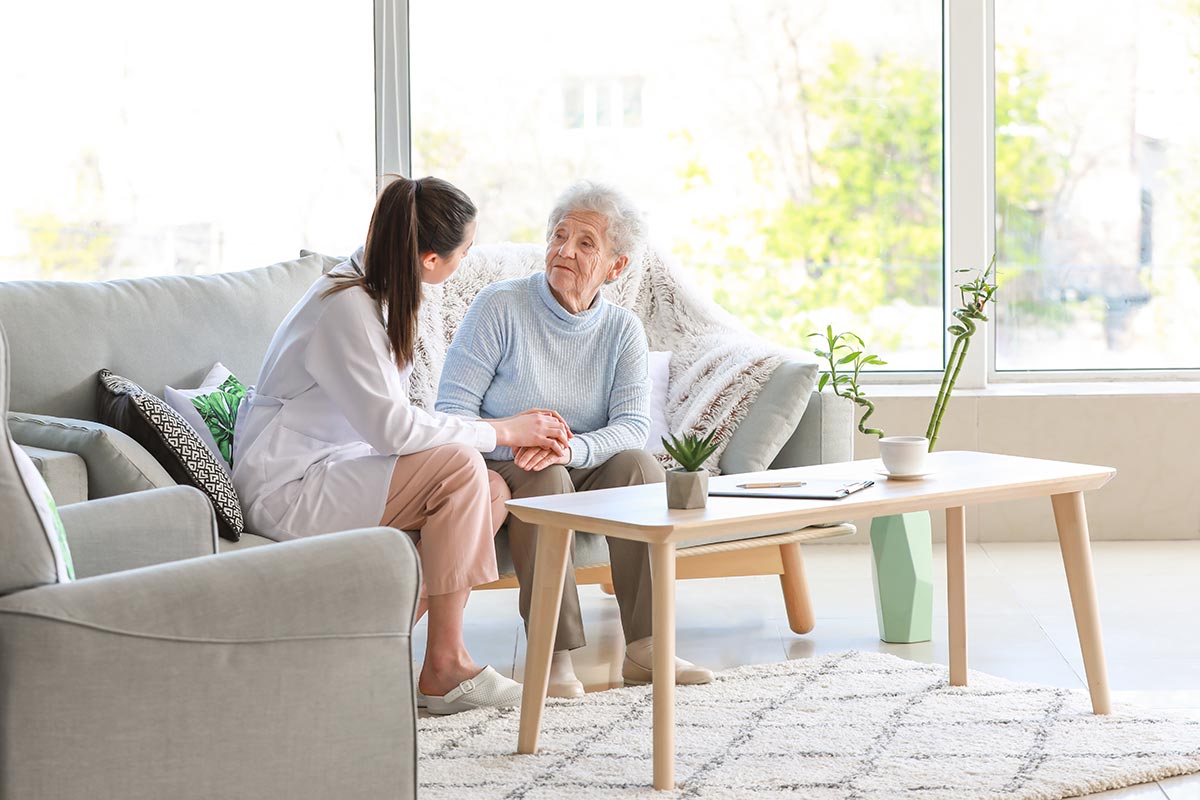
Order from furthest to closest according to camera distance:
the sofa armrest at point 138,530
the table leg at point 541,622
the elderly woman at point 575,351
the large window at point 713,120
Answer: the large window at point 713,120 → the elderly woman at point 575,351 → the table leg at point 541,622 → the sofa armrest at point 138,530

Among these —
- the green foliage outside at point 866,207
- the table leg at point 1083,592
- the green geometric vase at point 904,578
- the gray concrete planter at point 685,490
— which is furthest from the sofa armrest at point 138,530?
the green foliage outside at point 866,207

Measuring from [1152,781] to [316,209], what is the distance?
124 inches

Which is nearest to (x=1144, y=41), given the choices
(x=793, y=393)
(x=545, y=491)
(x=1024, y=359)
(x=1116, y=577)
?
(x=1024, y=359)

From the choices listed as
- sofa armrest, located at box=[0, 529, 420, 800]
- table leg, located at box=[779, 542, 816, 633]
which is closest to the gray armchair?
sofa armrest, located at box=[0, 529, 420, 800]

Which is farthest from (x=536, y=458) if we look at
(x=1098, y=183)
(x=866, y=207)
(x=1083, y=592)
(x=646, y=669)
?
(x=1098, y=183)

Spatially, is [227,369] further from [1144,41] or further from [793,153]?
[1144,41]

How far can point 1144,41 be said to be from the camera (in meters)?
4.57

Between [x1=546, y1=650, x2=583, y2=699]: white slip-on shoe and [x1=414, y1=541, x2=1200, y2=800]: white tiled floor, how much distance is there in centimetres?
8

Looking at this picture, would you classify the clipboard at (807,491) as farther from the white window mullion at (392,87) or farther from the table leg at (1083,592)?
the white window mullion at (392,87)

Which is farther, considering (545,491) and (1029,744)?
(545,491)

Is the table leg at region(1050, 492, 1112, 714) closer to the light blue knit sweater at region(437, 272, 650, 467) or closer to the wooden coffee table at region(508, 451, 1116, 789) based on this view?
the wooden coffee table at region(508, 451, 1116, 789)

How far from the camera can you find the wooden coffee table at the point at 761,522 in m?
2.11

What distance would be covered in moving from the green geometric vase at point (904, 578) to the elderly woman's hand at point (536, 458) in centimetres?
75

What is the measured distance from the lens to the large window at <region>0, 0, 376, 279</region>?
14.3ft
